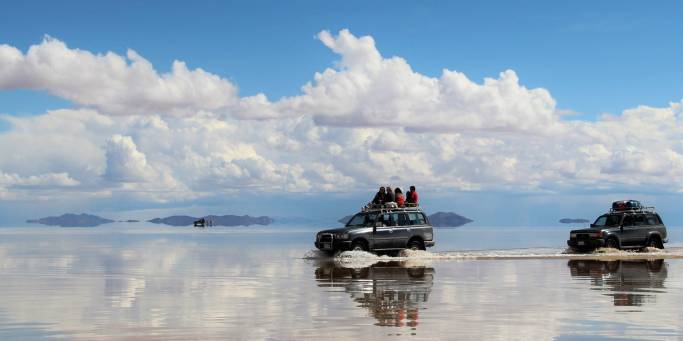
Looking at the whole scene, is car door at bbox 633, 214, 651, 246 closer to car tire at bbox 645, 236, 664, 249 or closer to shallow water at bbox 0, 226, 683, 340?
car tire at bbox 645, 236, 664, 249

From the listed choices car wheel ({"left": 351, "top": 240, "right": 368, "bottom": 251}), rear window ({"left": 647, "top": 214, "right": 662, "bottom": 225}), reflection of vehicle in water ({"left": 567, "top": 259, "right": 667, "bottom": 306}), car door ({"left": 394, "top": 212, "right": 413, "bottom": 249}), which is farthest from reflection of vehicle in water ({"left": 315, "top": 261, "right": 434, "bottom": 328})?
rear window ({"left": 647, "top": 214, "right": 662, "bottom": 225})

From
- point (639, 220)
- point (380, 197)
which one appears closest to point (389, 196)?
point (380, 197)

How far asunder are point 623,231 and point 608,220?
123 centimetres

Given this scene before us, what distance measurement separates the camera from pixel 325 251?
1351 inches

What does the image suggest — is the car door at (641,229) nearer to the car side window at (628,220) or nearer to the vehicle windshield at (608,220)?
the car side window at (628,220)

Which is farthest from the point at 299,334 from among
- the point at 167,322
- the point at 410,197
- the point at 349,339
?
the point at 410,197

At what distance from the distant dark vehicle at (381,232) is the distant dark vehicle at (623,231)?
705 centimetres

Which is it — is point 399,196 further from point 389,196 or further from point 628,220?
point 628,220

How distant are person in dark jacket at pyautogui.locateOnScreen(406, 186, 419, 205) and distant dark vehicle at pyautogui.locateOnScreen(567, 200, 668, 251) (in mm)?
6889

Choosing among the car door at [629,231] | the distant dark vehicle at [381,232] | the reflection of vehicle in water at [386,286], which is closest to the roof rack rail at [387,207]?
the distant dark vehicle at [381,232]

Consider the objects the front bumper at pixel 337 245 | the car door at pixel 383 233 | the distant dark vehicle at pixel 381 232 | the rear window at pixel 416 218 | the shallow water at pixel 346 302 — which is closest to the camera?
the shallow water at pixel 346 302

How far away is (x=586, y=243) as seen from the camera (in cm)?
3716

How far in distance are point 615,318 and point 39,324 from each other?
936cm

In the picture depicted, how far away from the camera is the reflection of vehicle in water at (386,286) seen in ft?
48.9
